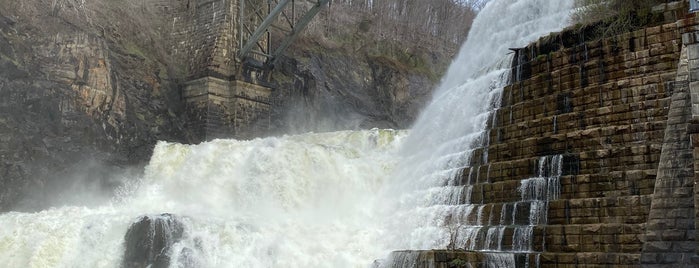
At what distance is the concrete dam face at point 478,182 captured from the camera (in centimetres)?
1184

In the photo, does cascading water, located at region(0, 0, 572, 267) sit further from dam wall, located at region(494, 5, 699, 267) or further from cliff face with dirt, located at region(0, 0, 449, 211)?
cliff face with dirt, located at region(0, 0, 449, 211)

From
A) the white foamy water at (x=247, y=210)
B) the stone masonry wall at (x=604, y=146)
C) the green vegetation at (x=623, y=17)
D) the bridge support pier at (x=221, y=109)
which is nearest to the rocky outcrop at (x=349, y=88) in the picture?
the bridge support pier at (x=221, y=109)

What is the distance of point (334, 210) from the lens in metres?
20.8

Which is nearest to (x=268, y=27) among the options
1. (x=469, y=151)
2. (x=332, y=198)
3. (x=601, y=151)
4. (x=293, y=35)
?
(x=293, y=35)

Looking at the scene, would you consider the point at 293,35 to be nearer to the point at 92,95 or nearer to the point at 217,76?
the point at 217,76

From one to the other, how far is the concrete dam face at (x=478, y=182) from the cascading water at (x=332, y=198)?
50 mm

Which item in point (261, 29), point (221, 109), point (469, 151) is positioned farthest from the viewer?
point (221, 109)

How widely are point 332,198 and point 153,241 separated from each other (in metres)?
6.45

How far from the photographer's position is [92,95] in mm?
24750

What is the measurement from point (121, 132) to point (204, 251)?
10.3m

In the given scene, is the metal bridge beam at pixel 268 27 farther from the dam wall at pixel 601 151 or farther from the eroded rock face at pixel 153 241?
the dam wall at pixel 601 151

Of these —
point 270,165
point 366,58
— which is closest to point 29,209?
point 270,165

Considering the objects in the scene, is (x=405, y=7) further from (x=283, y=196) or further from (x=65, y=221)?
(x=65, y=221)

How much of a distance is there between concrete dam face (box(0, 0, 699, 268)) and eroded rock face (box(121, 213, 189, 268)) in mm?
33
